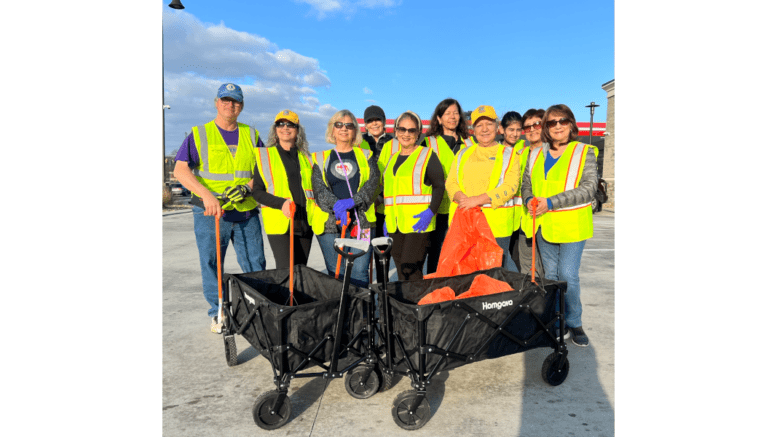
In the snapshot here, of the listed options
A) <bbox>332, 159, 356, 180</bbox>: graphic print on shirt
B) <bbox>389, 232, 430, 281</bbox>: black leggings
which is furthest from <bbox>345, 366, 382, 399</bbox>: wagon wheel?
<bbox>332, 159, 356, 180</bbox>: graphic print on shirt

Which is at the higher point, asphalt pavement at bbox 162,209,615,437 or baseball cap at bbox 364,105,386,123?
baseball cap at bbox 364,105,386,123

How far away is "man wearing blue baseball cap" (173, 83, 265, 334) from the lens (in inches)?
139

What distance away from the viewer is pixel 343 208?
10.9ft

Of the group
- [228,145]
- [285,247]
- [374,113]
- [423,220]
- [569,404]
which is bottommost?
[569,404]

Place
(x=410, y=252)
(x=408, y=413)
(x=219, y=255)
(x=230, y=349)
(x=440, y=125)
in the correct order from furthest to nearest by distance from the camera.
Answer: (x=440, y=125), (x=410, y=252), (x=219, y=255), (x=230, y=349), (x=408, y=413)

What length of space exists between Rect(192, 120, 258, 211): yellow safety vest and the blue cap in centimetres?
24

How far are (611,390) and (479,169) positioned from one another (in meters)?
1.74

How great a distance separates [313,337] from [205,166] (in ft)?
6.12

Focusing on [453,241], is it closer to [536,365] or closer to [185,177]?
[536,365]

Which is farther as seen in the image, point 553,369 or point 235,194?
point 235,194

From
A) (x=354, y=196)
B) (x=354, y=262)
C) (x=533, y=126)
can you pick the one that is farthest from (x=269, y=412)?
(x=533, y=126)

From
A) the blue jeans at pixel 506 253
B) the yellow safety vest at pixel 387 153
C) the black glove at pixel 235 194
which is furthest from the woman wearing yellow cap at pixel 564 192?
the black glove at pixel 235 194

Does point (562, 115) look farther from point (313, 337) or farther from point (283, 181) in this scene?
point (313, 337)

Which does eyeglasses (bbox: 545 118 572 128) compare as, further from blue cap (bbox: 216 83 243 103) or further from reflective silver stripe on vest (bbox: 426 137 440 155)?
blue cap (bbox: 216 83 243 103)
